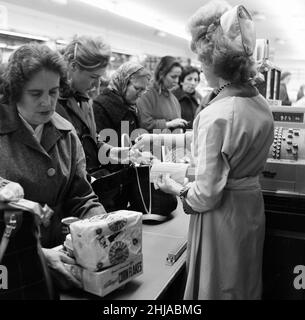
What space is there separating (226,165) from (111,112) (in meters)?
1.41

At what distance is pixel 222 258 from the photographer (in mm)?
1461

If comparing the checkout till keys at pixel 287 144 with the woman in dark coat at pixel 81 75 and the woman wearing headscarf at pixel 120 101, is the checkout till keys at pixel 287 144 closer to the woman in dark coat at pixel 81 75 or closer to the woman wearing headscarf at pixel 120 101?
the woman in dark coat at pixel 81 75

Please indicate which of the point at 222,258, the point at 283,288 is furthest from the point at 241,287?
the point at 283,288

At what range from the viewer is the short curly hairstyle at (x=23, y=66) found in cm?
130

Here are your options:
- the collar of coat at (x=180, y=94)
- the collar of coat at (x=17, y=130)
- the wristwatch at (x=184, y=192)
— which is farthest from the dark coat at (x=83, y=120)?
the collar of coat at (x=180, y=94)

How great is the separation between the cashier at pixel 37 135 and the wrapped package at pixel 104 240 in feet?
0.31

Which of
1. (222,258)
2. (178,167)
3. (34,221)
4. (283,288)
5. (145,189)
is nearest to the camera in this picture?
(34,221)

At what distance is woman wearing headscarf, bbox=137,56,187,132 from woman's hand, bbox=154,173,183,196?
188cm

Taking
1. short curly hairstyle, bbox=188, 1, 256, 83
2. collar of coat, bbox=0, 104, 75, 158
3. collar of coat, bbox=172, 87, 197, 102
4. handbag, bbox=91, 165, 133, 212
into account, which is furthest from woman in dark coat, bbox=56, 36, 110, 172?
collar of coat, bbox=172, 87, 197, 102

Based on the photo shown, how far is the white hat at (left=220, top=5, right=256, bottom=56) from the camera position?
1.32 metres

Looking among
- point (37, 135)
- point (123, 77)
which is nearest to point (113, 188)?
point (37, 135)

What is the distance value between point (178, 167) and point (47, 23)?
26.7ft

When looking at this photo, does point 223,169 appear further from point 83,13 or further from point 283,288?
point 83,13

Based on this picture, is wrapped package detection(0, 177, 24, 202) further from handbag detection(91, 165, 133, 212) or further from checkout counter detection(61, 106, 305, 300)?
checkout counter detection(61, 106, 305, 300)
